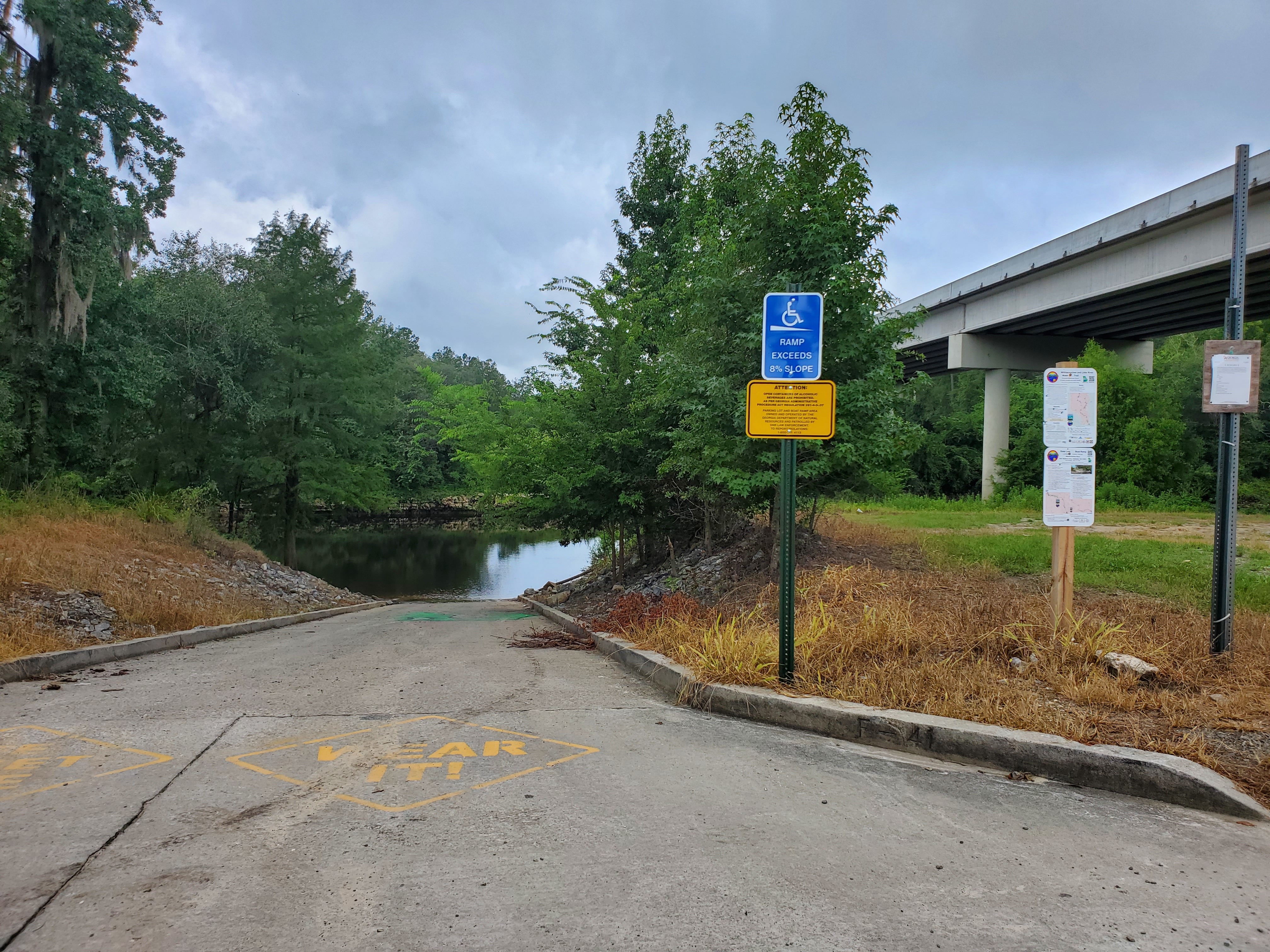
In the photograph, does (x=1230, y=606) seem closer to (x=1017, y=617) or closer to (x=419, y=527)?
(x=1017, y=617)

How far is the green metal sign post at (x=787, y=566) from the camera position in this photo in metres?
5.62

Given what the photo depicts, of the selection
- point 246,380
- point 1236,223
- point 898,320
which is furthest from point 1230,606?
point 246,380

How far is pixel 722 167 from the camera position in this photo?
40.5ft

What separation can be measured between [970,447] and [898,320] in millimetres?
42711

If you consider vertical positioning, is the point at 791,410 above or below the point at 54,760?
above

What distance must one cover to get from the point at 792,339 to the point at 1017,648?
114 inches

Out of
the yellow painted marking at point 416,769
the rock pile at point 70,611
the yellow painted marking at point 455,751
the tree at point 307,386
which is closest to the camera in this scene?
the yellow painted marking at point 416,769

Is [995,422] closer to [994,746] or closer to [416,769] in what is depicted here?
[994,746]

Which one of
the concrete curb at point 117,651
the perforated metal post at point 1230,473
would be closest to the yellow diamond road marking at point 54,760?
the concrete curb at point 117,651

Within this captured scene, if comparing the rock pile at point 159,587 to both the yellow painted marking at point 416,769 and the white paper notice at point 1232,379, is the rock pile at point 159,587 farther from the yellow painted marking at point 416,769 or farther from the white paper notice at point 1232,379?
the white paper notice at point 1232,379

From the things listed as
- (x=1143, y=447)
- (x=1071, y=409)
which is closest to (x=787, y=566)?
(x=1071, y=409)

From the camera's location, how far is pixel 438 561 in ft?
131

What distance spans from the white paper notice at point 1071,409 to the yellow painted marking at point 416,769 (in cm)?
489

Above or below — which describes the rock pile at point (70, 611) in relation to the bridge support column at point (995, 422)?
below
